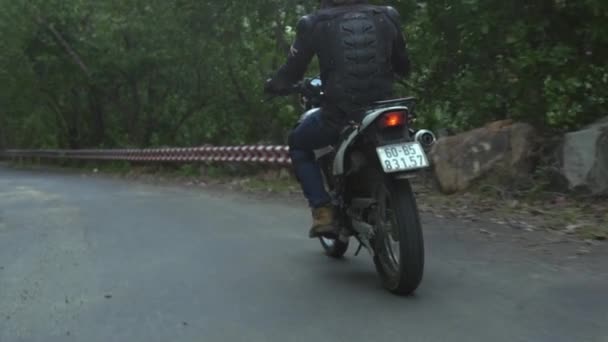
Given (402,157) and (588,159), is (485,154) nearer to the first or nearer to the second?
(588,159)

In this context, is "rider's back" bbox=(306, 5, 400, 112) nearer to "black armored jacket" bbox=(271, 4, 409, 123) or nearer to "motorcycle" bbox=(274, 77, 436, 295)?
"black armored jacket" bbox=(271, 4, 409, 123)

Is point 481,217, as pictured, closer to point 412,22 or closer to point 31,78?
point 412,22

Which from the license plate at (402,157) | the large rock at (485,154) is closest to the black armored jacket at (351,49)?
the license plate at (402,157)

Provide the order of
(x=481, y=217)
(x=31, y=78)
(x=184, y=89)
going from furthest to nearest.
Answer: (x=31, y=78), (x=184, y=89), (x=481, y=217)

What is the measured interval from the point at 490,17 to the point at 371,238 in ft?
18.9

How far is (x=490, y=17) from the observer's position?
988 cm

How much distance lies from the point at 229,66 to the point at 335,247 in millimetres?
17746

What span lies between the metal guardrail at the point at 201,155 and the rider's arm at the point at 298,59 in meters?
7.05

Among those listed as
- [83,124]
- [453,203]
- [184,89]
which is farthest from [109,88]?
[453,203]

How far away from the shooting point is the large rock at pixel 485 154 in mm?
9828

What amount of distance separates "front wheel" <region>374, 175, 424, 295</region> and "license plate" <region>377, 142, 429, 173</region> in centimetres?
16

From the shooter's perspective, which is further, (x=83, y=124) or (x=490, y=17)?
(x=83, y=124)

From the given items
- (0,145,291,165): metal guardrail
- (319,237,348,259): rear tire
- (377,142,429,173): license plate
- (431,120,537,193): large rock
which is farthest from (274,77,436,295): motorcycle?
(0,145,291,165): metal guardrail

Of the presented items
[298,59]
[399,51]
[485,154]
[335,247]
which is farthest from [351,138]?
[485,154]
